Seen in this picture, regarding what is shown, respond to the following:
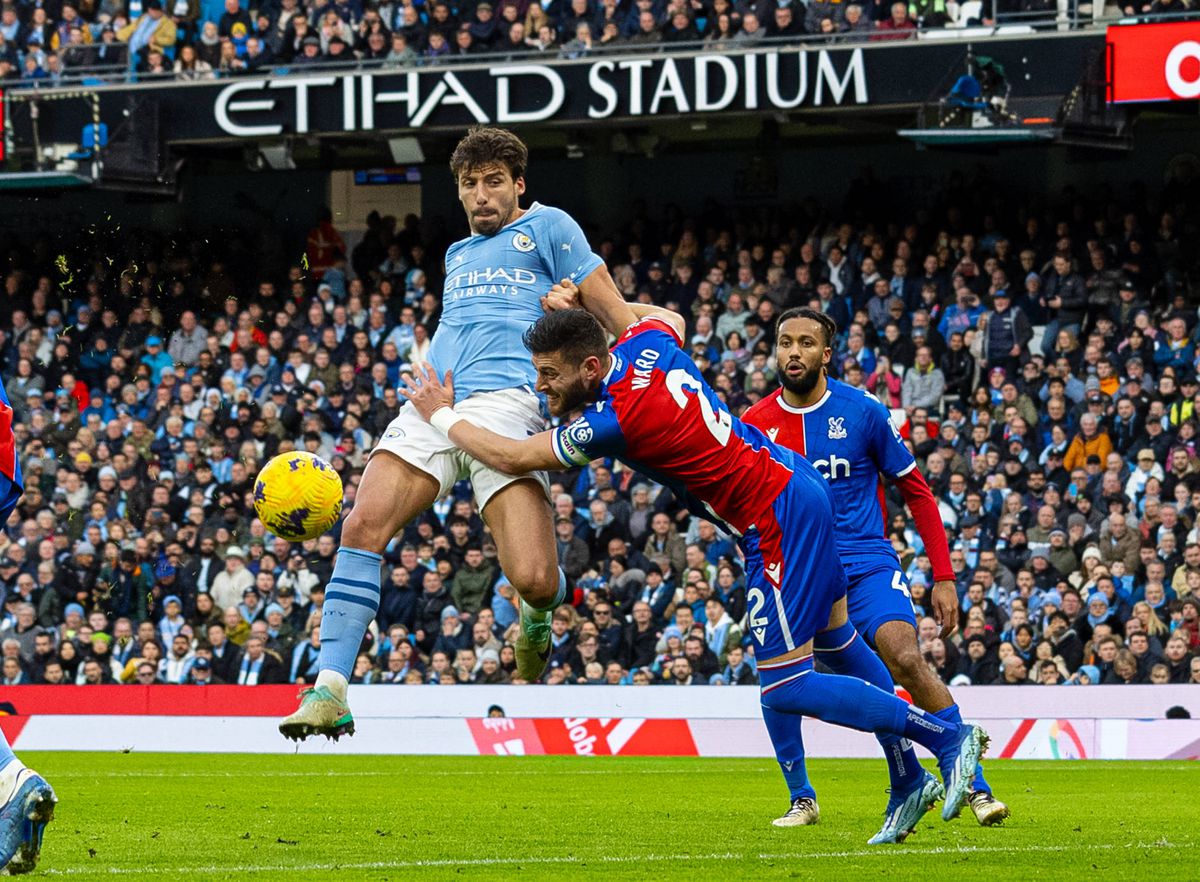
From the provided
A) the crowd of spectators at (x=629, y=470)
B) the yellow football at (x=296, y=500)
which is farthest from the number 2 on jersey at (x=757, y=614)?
the crowd of spectators at (x=629, y=470)

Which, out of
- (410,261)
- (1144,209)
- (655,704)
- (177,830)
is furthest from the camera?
(410,261)

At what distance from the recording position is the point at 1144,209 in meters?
23.4

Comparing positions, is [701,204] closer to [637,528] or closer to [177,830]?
[637,528]

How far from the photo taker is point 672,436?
793 centimetres

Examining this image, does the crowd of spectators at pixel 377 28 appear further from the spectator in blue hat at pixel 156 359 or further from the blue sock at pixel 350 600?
the blue sock at pixel 350 600

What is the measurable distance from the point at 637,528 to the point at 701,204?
25.6 ft

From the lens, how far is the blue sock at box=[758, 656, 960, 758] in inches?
309

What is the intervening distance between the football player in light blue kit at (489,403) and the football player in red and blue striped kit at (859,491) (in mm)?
1225

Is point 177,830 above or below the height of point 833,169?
below

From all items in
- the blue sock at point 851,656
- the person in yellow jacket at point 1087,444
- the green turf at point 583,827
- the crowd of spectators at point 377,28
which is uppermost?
the crowd of spectators at point 377,28

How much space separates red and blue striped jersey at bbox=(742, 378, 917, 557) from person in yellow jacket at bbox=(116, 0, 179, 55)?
58.0 ft

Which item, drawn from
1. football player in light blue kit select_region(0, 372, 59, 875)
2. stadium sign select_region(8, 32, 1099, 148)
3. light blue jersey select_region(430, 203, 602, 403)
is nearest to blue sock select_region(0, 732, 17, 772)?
football player in light blue kit select_region(0, 372, 59, 875)

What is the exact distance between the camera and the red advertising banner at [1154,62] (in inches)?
829

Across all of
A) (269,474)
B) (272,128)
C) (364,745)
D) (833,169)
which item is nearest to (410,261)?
(272,128)
